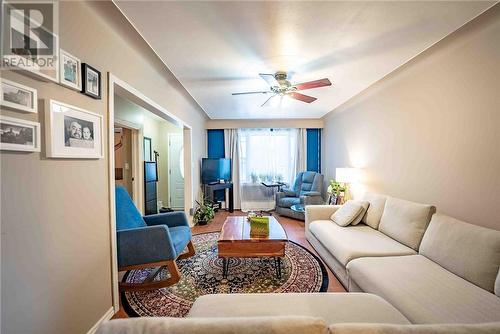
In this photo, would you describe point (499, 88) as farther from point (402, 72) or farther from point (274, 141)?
point (274, 141)

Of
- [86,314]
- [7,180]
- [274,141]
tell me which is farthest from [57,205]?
[274,141]

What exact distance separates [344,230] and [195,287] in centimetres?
183

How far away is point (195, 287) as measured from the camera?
7.30 ft

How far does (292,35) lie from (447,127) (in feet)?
5.94

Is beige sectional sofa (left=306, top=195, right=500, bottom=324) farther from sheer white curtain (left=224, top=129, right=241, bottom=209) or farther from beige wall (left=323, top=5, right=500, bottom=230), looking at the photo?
sheer white curtain (left=224, top=129, right=241, bottom=209)

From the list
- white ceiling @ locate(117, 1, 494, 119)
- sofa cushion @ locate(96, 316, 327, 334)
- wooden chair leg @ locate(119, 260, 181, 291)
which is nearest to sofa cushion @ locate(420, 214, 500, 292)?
sofa cushion @ locate(96, 316, 327, 334)

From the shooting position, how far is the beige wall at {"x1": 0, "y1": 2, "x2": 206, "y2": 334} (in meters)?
1.12

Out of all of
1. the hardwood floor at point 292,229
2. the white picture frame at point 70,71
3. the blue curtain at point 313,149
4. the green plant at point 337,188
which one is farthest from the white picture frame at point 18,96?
the blue curtain at point 313,149

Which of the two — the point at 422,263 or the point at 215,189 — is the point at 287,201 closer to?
the point at 215,189

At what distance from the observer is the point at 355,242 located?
2283 millimetres

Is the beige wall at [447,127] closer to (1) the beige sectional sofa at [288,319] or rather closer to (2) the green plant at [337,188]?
(2) the green plant at [337,188]

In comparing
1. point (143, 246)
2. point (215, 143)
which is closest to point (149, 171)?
point (215, 143)

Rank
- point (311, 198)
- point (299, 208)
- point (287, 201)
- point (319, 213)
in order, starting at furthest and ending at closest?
point (287, 201), point (311, 198), point (299, 208), point (319, 213)

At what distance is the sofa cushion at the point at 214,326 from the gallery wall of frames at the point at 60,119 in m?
1.03
